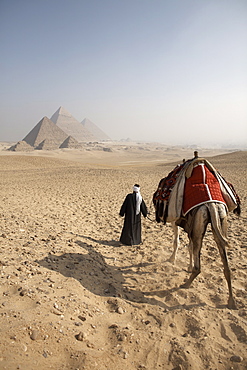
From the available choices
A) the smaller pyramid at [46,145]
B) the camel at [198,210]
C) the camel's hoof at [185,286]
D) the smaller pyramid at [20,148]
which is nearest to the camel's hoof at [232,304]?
the camel at [198,210]

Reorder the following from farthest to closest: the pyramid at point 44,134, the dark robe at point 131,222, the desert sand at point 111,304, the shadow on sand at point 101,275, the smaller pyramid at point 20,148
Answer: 1. the pyramid at point 44,134
2. the smaller pyramid at point 20,148
3. the dark robe at point 131,222
4. the shadow on sand at point 101,275
5. the desert sand at point 111,304

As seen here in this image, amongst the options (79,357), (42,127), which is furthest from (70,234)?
(42,127)

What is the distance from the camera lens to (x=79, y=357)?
216 centimetres

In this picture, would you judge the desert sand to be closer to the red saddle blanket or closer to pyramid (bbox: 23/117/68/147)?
the red saddle blanket

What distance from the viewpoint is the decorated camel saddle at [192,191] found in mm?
3430

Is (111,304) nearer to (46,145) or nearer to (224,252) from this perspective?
(224,252)

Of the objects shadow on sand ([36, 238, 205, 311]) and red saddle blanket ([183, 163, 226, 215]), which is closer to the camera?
red saddle blanket ([183, 163, 226, 215])

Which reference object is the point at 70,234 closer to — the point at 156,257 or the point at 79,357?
the point at 156,257

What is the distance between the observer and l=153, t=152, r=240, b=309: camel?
324 centimetres

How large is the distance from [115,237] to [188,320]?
3334 millimetres

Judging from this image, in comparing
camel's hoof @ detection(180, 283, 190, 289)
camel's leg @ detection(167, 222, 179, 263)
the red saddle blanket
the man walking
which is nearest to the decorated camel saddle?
the red saddle blanket

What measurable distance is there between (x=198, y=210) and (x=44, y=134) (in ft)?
361

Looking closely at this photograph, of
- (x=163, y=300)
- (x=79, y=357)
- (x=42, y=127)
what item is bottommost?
(x=163, y=300)

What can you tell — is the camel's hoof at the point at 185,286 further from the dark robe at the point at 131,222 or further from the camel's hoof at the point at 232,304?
the dark robe at the point at 131,222
